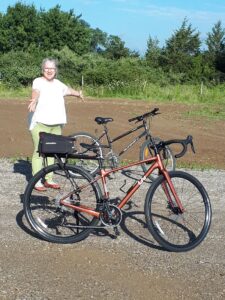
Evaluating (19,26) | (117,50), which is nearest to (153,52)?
(117,50)

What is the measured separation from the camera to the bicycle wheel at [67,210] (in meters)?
4.93

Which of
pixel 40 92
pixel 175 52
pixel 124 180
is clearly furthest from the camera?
pixel 175 52

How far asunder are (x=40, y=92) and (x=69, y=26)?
66569 mm

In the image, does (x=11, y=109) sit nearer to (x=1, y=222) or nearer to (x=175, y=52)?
(x=1, y=222)

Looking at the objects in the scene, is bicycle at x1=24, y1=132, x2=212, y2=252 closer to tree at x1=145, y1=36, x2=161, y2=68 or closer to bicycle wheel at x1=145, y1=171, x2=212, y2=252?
bicycle wheel at x1=145, y1=171, x2=212, y2=252

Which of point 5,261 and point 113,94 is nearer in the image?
point 5,261

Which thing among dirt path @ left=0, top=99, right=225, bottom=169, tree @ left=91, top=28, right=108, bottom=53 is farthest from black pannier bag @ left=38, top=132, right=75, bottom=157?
tree @ left=91, top=28, right=108, bottom=53

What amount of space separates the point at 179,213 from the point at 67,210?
42.4 inches

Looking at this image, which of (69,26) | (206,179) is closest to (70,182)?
(206,179)

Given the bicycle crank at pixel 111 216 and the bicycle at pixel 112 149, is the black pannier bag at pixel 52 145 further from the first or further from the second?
the bicycle at pixel 112 149

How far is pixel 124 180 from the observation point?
7.81 m

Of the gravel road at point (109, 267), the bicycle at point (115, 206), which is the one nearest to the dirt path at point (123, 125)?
the bicycle at point (115, 206)

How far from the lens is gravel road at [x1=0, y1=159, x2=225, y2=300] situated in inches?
159

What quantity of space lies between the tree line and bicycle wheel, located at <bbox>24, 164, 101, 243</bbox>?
134 ft
